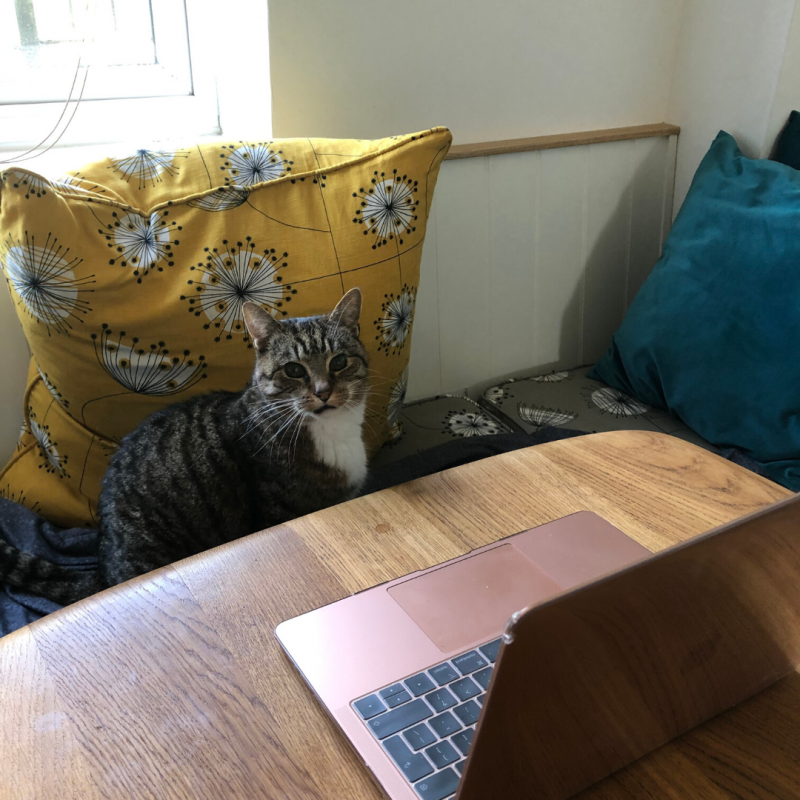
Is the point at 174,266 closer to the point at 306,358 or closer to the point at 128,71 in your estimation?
the point at 306,358

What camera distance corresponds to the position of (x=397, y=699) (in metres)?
0.56

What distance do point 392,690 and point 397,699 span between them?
10 millimetres

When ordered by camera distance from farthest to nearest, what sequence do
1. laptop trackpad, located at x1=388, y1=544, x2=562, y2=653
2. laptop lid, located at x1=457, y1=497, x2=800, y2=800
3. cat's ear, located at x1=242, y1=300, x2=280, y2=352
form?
cat's ear, located at x1=242, y1=300, x2=280, y2=352 < laptop trackpad, located at x1=388, y1=544, x2=562, y2=653 < laptop lid, located at x1=457, y1=497, x2=800, y2=800

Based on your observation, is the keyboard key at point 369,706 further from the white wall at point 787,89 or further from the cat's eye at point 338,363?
the white wall at point 787,89

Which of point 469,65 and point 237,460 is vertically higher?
point 469,65

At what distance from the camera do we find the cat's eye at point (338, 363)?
1087 millimetres

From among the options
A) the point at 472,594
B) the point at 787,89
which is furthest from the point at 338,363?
the point at 787,89

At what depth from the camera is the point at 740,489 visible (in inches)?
32.0

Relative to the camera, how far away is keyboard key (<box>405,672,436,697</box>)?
0.56 meters

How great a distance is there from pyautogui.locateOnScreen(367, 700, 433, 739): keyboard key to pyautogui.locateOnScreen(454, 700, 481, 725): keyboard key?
21 millimetres

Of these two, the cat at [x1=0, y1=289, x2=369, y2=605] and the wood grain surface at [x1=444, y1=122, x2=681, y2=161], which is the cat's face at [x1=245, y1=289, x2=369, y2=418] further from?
the wood grain surface at [x1=444, y1=122, x2=681, y2=161]

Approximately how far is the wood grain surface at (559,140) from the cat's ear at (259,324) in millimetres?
604

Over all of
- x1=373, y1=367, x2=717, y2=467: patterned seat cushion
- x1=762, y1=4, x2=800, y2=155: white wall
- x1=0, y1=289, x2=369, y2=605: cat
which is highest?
x1=762, y1=4, x2=800, y2=155: white wall

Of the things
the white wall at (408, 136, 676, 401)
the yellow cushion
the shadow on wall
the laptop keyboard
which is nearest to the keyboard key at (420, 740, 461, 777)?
the laptop keyboard
